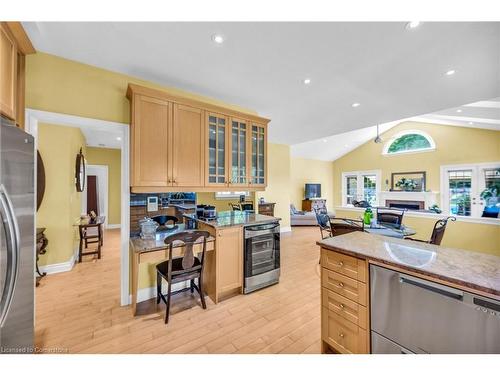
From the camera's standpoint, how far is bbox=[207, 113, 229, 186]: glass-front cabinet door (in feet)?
9.11

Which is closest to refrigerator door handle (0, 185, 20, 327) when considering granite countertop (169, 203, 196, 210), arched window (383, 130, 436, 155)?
granite countertop (169, 203, 196, 210)

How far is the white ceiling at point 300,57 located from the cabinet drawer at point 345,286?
200 centimetres

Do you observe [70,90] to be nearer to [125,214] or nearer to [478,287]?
[125,214]

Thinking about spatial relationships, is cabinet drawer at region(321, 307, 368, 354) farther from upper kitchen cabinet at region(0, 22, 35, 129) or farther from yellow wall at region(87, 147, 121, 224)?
yellow wall at region(87, 147, 121, 224)

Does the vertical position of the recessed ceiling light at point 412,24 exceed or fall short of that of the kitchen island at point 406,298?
it exceeds it

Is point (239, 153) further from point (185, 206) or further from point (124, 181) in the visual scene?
point (124, 181)

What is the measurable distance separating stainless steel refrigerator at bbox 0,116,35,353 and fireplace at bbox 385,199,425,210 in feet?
31.1

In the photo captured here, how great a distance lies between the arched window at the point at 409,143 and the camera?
736 cm

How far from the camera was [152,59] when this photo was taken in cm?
213

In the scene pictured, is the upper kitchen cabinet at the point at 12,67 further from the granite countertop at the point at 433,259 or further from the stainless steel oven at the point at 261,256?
the granite countertop at the point at 433,259

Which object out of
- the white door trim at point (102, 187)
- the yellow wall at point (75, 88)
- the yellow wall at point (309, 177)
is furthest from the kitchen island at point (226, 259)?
the yellow wall at point (309, 177)

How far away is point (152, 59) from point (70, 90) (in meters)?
0.93

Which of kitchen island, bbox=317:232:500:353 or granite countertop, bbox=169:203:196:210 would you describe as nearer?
kitchen island, bbox=317:232:500:353

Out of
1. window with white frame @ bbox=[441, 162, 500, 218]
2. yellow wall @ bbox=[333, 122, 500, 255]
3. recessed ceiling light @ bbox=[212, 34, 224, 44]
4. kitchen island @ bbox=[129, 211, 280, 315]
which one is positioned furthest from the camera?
window with white frame @ bbox=[441, 162, 500, 218]
